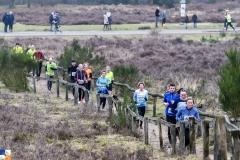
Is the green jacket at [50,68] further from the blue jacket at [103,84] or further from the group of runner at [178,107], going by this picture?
the group of runner at [178,107]

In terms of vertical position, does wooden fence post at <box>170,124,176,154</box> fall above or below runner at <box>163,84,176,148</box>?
below

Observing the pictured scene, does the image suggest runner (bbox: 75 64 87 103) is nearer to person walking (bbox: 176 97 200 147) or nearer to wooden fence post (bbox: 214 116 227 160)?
person walking (bbox: 176 97 200 147)

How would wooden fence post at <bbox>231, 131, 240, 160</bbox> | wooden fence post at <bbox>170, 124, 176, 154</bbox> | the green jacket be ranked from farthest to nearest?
1. the green jacket
2. wooden fence post at <bbox>170, 124, 176, 154</bbox>
3. wooden fence post at <bbox>231, 131, 240, 160</bbox>

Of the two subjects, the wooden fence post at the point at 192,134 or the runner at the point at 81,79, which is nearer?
the wooden fence post at the point at 192,134

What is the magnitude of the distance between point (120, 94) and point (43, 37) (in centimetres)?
1853

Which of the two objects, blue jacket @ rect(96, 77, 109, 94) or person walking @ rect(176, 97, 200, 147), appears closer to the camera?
person walking @ rect(176, 97, 200, 147)

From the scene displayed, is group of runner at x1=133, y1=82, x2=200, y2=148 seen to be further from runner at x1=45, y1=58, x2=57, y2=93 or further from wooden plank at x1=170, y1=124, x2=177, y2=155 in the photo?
runner at x1=45, y1=58, x2=57, y2=93

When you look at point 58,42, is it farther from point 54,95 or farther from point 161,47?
point 54,95

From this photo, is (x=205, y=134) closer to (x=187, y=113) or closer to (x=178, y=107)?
(x=187, y=113)

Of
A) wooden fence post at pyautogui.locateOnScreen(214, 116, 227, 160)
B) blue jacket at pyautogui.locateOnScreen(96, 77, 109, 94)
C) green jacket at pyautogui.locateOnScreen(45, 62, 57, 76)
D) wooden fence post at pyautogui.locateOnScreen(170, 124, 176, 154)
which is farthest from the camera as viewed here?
green jacket at pyautogui.locateOnScreen(45, 62, 57, 76)

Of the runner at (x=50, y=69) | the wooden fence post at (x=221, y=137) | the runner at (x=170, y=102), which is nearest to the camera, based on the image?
the wooden fence post at (x=221, y=137)

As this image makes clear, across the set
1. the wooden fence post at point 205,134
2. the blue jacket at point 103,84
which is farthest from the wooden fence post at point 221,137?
the blue jacket at point 103,84

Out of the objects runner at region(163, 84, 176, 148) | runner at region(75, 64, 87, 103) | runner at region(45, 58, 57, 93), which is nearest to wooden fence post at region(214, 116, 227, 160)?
runner at region(163, 84, 176, 148)

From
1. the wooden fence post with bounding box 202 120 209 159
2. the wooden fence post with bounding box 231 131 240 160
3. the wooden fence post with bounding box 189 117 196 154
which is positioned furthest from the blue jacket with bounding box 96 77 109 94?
the wooden fence post with bounding box 231 131 240 160
